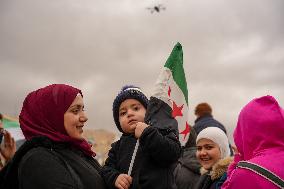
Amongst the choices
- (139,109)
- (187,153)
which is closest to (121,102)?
(139,109)

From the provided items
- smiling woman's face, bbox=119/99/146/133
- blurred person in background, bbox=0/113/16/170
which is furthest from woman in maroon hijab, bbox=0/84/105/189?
blurred person in background, bbox=0/113/16/170

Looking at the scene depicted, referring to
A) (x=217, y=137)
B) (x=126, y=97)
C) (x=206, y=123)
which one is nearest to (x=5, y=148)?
(x=126, y=97)

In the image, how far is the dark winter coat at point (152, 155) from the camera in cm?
336

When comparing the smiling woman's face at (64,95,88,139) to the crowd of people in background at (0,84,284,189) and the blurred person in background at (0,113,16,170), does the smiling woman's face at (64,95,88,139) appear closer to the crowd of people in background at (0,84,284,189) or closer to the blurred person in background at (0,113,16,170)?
the crowd of people in background at (0,84,284,189)

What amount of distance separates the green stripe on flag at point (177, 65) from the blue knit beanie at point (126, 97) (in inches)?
16.0

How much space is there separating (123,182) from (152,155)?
31 cm

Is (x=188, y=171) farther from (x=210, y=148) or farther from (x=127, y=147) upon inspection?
(x=127, y=147)

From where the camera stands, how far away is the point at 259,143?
279 cm

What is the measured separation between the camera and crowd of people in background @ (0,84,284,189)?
2742mm

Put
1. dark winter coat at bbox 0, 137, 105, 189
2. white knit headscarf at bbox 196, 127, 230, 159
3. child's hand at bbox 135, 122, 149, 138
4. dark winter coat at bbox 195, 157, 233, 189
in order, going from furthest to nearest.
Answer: white knit headscarf at bbox 196, 127, 230, 159
dark winter coat at bbox 195, 157, 233, 189
child's hand at bbox 135, 122, 149, 138
dark winter coat at bbox 0, 137, 105, 189

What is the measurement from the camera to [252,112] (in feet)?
9.45

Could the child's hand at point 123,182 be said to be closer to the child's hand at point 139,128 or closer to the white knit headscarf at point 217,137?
the child's hand at point 139,128

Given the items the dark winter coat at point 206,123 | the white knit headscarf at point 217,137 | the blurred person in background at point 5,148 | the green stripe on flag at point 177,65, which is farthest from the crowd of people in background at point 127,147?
the dark winter coat at point 206,123

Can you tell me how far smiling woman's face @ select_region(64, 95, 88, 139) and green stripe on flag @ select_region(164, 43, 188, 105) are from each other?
103cm
